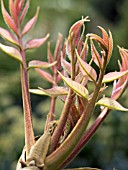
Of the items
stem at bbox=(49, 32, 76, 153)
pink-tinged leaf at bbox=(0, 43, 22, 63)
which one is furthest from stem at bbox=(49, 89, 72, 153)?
pink-tinged leaf at bbox=(0, 43, 22, 63)

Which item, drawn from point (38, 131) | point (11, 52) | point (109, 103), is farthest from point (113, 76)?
point (38, 131)

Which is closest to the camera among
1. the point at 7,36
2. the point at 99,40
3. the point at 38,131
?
the point at 99,40

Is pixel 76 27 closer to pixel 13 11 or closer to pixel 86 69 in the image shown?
pixel 86 69

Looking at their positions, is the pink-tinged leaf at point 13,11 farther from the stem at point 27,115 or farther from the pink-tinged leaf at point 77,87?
the pink-tinged leaf at point 77,87

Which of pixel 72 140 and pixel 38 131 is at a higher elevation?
pixel 72 140

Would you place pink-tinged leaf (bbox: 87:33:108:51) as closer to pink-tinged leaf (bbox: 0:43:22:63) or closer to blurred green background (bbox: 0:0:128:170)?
pink-tinged leaf (bbox: 0:43:22:63)

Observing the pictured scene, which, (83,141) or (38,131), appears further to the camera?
(38,131)

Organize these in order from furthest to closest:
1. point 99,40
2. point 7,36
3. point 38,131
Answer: point 38,131, point 7,36, point 99,40

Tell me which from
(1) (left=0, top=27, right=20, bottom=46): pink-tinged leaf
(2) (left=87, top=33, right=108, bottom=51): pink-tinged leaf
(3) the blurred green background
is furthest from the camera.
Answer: (3) the blurred green background

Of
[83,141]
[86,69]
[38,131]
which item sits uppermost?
[86,69]
